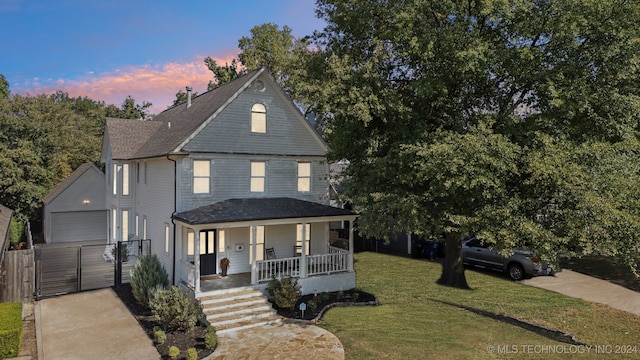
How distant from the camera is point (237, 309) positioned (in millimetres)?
13148

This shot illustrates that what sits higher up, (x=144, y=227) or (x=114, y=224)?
(x=144, y=227)

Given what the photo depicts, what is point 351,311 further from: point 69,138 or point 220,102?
point 69,138

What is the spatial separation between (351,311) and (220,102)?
33.0ft

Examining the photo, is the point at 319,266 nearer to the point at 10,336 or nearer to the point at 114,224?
the point at 10,336

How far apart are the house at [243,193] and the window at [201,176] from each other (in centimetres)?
4

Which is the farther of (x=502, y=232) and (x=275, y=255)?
(x=275, y=255)

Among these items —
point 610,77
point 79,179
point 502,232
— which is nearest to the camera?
point 502,232

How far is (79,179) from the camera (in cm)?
2734

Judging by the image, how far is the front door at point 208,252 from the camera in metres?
16.0

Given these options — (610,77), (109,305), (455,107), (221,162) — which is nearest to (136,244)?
(109,305)

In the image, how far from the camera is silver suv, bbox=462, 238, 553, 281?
18234 millimetres

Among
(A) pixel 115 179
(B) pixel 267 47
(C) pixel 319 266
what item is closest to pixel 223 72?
(B) pixel 267 47

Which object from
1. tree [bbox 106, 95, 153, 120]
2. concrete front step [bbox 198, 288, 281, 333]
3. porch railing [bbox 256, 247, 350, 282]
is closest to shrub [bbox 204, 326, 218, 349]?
concrete front step [bbox 198, 288, 281, 333]

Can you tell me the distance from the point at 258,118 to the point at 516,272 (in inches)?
563
